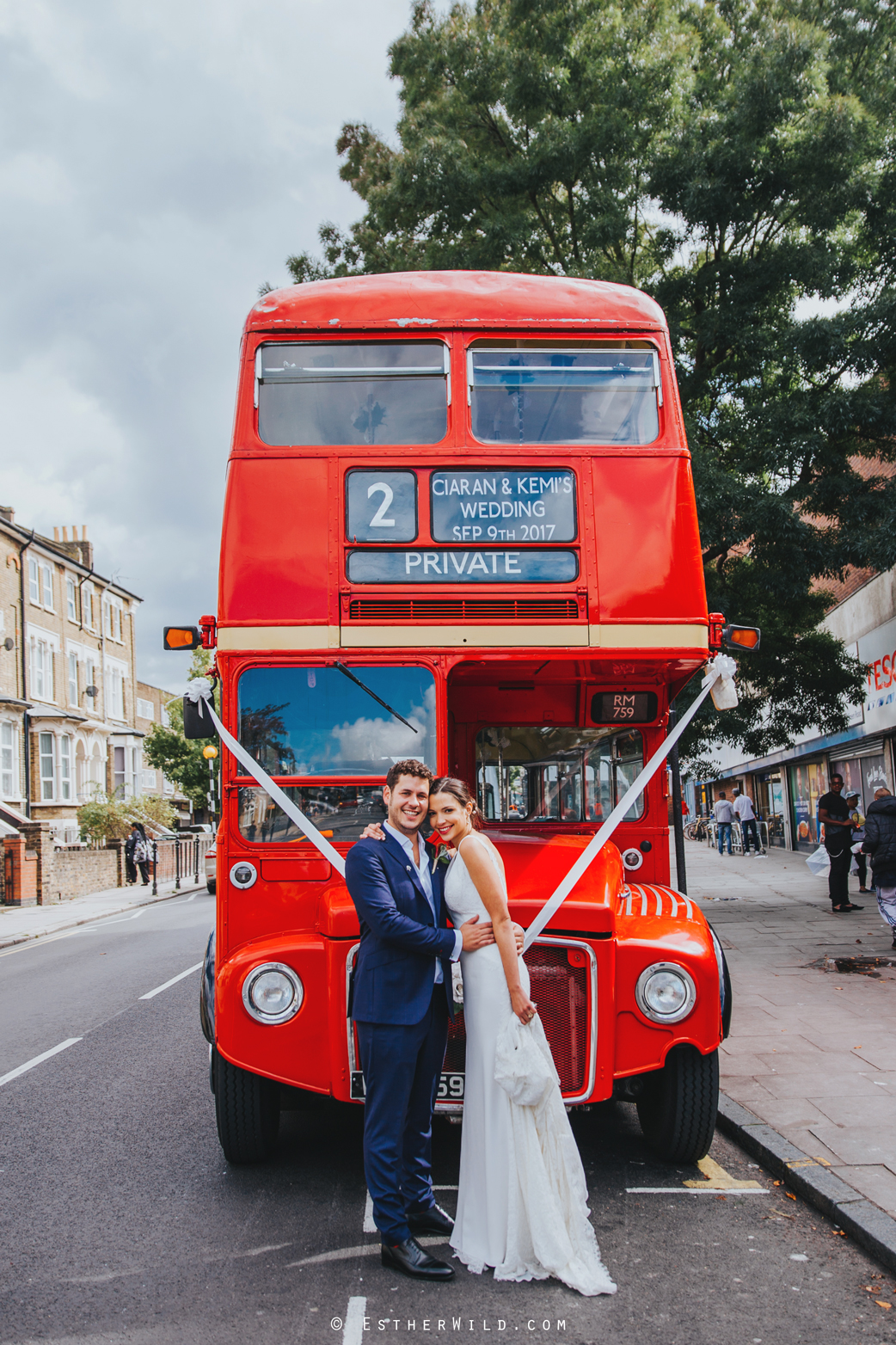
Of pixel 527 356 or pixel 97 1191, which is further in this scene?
pixel 527 356

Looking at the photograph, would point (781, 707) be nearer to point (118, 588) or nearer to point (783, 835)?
point (783, 835)

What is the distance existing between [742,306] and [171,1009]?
36.4ft

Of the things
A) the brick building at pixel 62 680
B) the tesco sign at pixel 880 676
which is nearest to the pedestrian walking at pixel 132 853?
the brick building at pixel 62 680

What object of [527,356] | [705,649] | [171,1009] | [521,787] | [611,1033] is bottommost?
[171,1009]

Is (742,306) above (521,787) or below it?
above

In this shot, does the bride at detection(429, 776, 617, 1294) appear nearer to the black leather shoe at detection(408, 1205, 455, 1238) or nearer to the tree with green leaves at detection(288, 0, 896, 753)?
the black leather shoe at detection(408, 1205, 455, 1238)

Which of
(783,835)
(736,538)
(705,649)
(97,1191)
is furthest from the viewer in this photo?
(783,835)

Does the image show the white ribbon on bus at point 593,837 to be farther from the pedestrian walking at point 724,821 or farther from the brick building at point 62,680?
the pedestrian walking at point 724,821

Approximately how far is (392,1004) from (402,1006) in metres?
0.04

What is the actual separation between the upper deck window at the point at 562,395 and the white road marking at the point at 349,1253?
3.68 meters

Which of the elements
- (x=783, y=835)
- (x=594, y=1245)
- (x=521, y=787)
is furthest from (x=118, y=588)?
(x=594, y=1245)

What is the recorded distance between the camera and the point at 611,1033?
14.6 feet

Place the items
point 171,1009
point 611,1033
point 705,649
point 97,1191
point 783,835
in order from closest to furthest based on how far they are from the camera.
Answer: point 611,1033
point 97,1191
point 705,649
point 171,1009
point 783,835

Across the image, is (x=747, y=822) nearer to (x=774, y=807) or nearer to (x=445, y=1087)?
(x=774, y=807)
